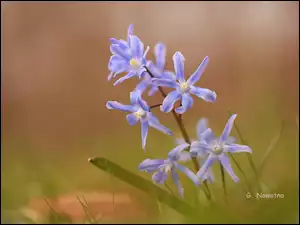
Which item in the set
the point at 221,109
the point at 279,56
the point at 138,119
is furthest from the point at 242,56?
the point at 138,119

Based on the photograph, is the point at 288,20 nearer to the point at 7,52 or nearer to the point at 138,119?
the point at 7,52

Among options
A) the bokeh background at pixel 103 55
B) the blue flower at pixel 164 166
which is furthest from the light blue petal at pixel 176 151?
the bokeh background at pixel 103 55

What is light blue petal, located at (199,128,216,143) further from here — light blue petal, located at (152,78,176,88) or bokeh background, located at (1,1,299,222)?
bokeh background, located at (1,1,299,222)

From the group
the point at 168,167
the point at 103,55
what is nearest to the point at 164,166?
the point at 168,167

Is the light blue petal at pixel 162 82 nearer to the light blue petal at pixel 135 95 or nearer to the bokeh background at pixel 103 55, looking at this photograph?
the light blue petal at pixel 135 95

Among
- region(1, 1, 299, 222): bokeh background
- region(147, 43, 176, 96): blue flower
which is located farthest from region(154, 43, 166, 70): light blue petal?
region(1, 1, 299, 222): bokeh background
